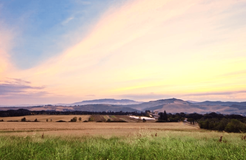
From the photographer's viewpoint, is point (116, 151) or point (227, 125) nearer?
point (116, 151)

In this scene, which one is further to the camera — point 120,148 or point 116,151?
point 120,148

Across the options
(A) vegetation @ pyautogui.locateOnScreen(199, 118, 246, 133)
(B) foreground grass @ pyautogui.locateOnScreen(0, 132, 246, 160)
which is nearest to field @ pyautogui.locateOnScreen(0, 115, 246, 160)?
(B) foreground grass @ pyautogui.locateOnScreen(0, 132, 246, 160)

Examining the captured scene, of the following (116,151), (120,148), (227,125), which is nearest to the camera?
(116,151)

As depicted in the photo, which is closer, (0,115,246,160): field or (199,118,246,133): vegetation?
(0,115,246,160): field

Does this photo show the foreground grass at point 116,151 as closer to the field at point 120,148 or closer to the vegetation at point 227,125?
the field at point 120,148

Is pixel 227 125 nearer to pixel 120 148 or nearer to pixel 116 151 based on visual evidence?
pixel 120 148

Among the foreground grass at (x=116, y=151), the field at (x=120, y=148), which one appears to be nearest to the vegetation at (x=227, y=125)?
the field at (x=120, y=148)

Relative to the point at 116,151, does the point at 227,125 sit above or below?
below

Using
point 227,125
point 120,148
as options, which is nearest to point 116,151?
point 120,148

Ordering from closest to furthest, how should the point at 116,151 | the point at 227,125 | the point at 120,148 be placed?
1. the point at 116,151
2. the point at 120,148
3. the point at 227,125

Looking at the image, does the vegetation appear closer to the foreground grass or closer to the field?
the field

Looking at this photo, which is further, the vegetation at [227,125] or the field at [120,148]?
the vegetation at [227,125]

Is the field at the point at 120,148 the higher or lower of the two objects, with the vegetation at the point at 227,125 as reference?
higher

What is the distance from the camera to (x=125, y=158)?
586 centimetres
